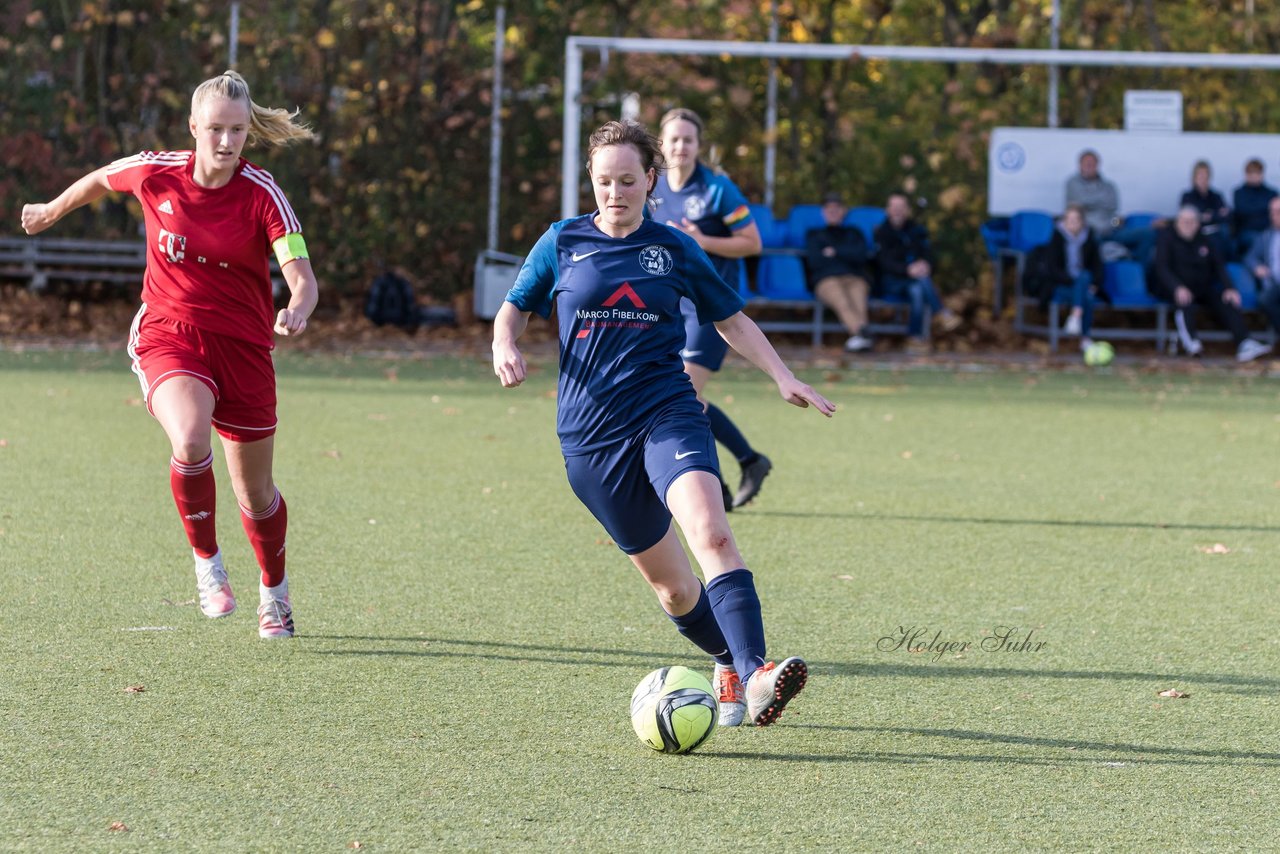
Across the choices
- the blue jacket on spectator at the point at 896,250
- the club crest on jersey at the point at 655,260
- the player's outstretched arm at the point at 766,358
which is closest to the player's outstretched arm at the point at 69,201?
the club crest on jersey at the point at 655,260

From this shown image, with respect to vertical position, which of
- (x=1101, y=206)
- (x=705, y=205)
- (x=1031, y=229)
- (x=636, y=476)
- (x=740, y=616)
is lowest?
(x=740, y=616)

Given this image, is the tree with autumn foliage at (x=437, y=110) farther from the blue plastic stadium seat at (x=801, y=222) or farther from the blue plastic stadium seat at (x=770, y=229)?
the blue plastic stadium seat at (x=770, y=229)

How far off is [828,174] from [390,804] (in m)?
15.1

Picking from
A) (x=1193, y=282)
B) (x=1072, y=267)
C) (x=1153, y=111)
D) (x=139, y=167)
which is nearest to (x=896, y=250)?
(x=1072, y=267)

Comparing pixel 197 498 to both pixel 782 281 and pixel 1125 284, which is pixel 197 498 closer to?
pixel 782 281

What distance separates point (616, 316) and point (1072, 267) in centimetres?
1283

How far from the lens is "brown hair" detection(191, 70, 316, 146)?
512 cm

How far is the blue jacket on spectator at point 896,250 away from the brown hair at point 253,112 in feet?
37.0

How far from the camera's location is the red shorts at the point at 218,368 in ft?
17.2

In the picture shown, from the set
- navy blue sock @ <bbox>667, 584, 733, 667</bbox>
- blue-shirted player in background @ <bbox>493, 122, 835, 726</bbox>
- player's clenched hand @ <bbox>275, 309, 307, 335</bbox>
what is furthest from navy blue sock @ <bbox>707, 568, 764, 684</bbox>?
player's clenched hand @ <bbox>275, 309, 307, 335</bbox>

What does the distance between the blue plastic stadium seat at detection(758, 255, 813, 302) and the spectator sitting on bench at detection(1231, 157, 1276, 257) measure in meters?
4.37

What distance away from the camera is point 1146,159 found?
17344 millimetres

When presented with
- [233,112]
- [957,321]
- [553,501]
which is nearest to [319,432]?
[553,501]

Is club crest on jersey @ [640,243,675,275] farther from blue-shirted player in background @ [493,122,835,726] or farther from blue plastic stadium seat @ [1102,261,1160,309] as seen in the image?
blue plastic stadium seat @ [1102,261,1160,309]
